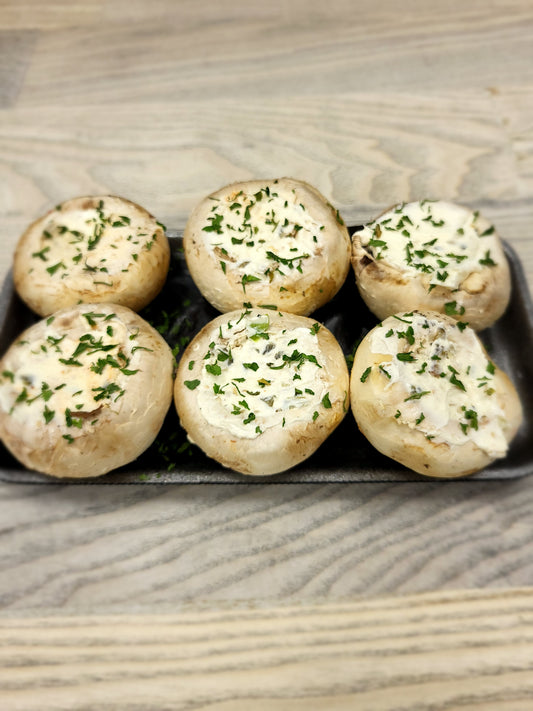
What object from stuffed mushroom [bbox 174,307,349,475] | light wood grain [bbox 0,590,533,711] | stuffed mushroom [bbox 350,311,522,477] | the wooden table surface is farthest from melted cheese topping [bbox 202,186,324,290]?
light wood grain [bbox 0,590,533,711]

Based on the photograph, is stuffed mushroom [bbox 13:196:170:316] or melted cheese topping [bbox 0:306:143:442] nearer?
melted cheese topping [bbox 0:306:143:442]

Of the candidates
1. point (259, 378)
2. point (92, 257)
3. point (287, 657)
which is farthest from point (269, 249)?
point (287, 657)

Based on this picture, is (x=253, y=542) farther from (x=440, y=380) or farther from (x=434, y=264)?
(x=434, y=264)

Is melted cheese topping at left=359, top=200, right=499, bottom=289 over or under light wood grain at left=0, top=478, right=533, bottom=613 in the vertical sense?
over

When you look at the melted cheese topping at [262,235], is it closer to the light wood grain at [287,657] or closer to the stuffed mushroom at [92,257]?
the stuffed mushroom at [92,257]

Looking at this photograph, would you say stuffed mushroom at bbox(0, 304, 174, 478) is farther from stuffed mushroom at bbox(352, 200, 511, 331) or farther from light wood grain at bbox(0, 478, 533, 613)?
stuffed mushroom at bbox(352, 200, 511, 331)

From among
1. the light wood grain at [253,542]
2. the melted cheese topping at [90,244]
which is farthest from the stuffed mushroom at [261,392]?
the melted cheese topping at [90,244]

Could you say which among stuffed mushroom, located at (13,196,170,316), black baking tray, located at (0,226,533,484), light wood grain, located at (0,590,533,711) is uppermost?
stuffed mushroom, located at (13,196,170,316)
